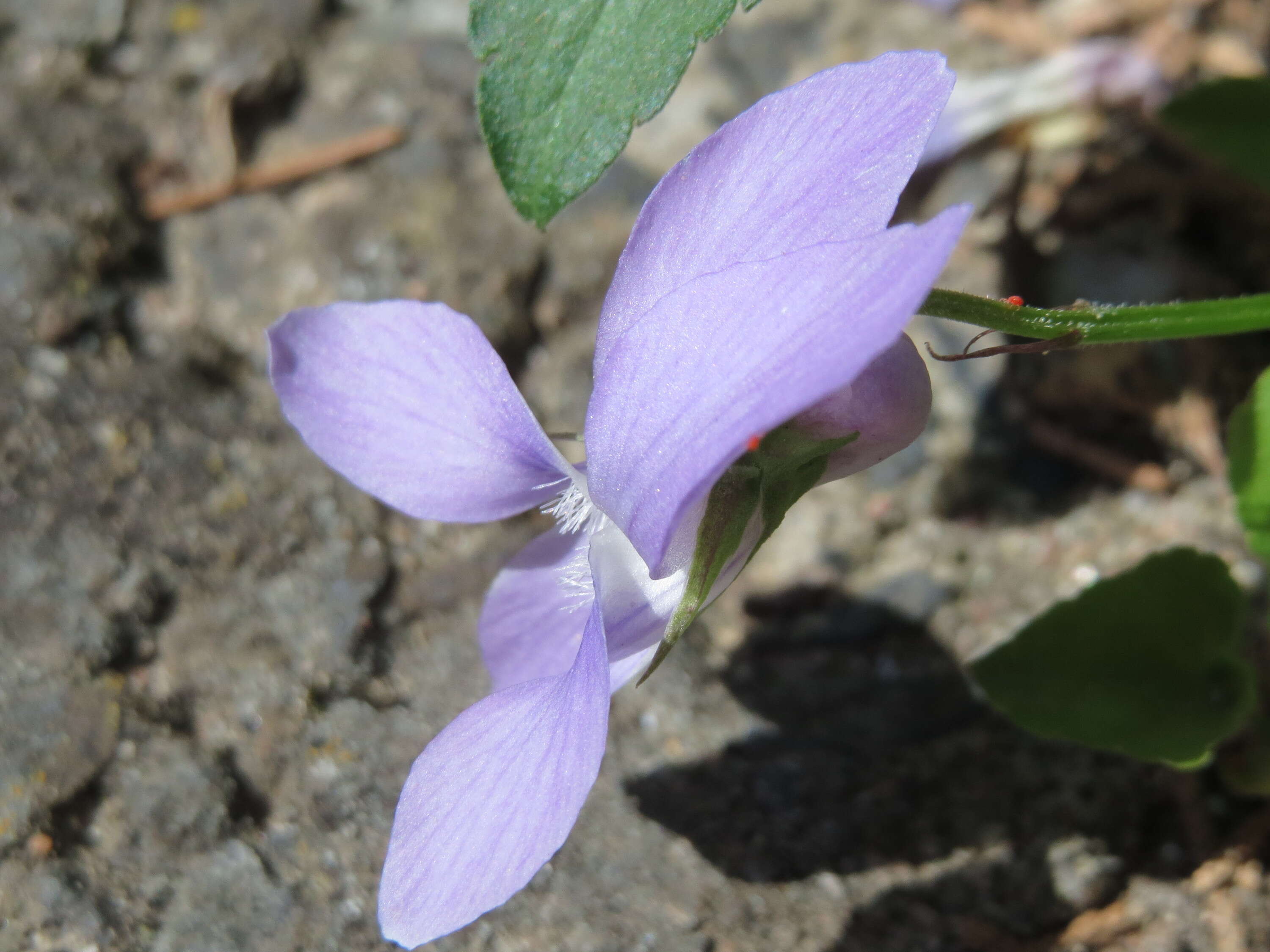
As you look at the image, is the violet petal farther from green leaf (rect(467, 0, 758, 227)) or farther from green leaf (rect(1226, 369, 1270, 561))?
green leaf (rect(1226, 369, 1270, 561))

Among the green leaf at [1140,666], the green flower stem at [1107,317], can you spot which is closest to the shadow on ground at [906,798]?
the green leaf at [1140,666]

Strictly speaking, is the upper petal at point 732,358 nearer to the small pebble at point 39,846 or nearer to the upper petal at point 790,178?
the upper petal at point 790,178

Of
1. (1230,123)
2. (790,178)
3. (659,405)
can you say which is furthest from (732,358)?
(1230,123)

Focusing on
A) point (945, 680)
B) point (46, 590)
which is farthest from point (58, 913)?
point (945, 680)

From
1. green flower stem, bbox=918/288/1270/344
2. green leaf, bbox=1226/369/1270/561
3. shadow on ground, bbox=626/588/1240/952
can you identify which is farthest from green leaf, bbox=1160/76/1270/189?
shadow on ground, bbox=626/588/1240/952

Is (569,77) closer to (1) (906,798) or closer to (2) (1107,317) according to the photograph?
(2) (1107,317)

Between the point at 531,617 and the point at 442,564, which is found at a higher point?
the point at 531,617
